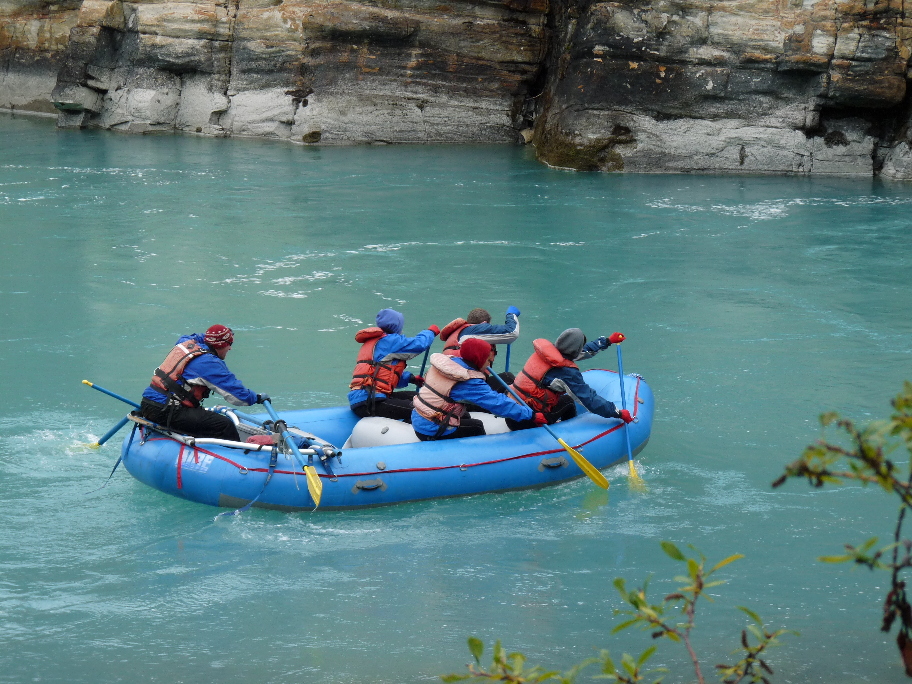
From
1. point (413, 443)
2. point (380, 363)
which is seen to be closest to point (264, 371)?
point (380, 363)

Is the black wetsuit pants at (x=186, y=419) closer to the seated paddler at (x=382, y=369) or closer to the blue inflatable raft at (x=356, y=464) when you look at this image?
the blue inflatable raft at (x=356, y=464)

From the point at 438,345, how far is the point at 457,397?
3.42m

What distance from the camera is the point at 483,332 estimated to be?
732 cm

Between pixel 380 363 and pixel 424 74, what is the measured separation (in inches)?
608

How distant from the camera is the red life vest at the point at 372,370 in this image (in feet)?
23.5

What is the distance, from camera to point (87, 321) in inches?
404

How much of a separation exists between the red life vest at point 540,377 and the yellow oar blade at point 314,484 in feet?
5.32

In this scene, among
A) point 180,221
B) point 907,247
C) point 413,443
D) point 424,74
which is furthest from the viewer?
point 424,74

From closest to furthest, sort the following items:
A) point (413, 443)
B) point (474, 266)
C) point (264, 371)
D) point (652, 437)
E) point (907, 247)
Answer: point (413, 443), point (652, 437), point (264, 371), point (474, 266), point (907, 247)

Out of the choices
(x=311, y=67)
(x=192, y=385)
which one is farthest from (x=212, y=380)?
(x=311, y=67)

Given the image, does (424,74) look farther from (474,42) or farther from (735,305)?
(735,305)

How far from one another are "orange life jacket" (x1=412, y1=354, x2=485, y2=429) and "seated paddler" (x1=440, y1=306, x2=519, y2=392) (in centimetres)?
44

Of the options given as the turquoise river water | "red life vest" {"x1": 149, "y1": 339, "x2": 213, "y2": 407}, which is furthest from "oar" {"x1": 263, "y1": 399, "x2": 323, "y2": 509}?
"red life vest" {"x1": 149, "y1": 339, "x2": 213, "y2": 407}

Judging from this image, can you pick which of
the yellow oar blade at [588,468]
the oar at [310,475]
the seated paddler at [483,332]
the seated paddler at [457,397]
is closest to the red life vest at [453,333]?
the seated paddler at [483,332]
